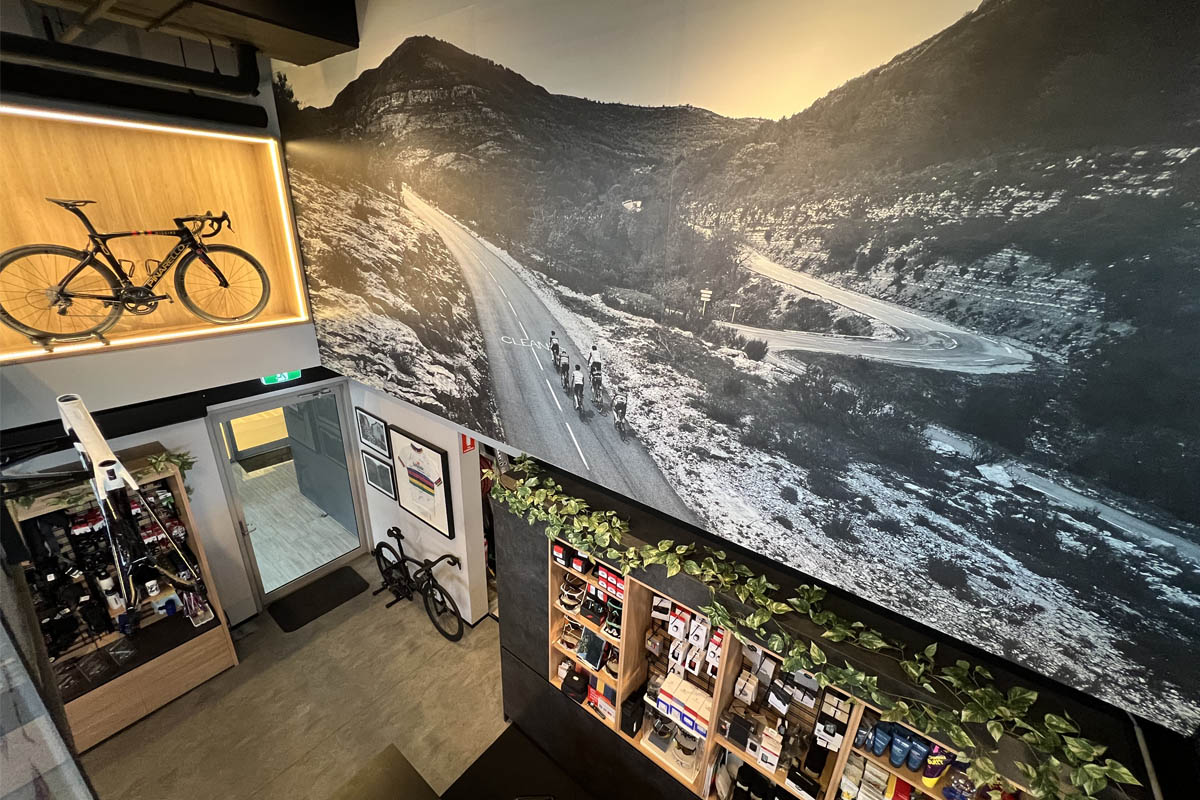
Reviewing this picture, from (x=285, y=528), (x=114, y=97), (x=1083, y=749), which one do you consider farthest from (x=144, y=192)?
(x=1083, y=749)

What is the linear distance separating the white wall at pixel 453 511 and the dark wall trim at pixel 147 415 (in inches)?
37.1

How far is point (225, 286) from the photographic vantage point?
3.63m

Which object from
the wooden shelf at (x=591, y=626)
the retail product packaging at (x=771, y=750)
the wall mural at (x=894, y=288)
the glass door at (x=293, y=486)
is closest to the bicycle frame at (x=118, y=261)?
the glass door at (x=293, y=486)

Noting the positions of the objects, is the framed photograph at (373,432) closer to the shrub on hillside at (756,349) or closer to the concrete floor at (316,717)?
the concrete floor at (316,717)

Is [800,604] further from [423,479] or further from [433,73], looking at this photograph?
[423,479]

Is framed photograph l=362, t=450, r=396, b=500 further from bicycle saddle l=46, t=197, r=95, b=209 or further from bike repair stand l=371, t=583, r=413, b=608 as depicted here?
bicycle saddle l=46, t=197, r=95, b=209

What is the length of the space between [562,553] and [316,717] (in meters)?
2.83

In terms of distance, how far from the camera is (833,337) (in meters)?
1.60

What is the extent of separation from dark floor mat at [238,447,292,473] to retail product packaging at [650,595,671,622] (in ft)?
19.6

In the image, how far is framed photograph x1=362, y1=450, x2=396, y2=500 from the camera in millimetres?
4762

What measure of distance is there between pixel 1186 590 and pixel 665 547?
5.36 feet

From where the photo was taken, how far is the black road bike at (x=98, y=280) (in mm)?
2951

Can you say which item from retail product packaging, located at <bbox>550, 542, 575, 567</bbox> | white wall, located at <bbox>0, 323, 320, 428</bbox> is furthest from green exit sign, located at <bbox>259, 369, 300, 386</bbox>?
retail product packaging, located at <bbox>550, 542, 575, 567</bbox>

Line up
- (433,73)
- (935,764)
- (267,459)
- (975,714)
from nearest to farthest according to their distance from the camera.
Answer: (975,714) → (935,764) → (433,73) → (267,459)
